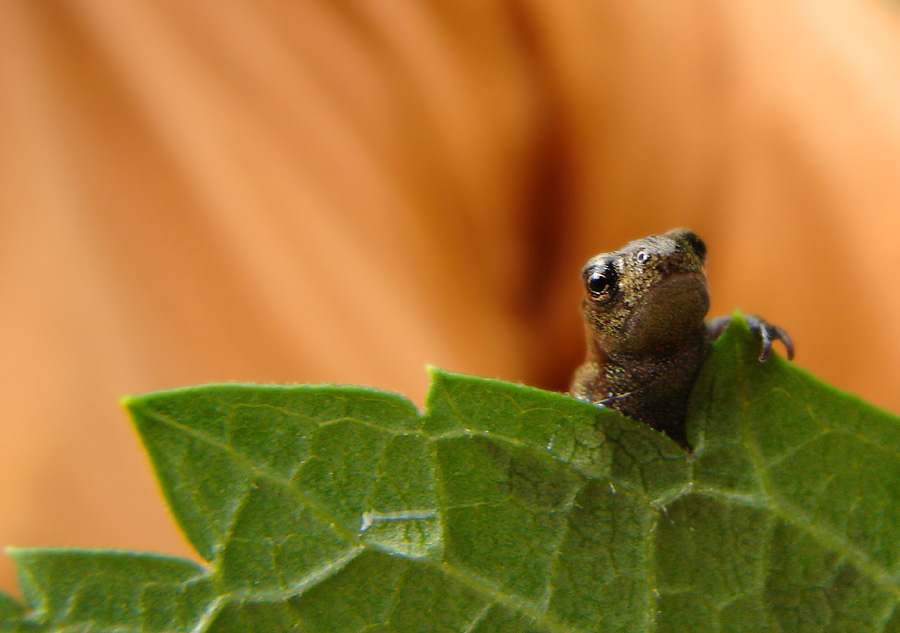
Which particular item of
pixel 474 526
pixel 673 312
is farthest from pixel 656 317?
pixel 474 526

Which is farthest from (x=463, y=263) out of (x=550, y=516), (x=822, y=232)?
(x=550, y=516)

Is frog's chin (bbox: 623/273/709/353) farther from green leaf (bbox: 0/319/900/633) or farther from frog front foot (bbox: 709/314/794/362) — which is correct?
green leaf (bbox: 0/319/900/633)

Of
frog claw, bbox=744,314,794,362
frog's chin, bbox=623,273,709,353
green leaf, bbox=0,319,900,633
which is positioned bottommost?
green leaf, bbox=0,319,900,633

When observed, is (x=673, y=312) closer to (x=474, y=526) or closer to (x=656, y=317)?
(x=656, y=317)

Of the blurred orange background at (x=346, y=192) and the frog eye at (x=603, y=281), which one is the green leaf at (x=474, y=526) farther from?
the blurred orange background at (x=346, y=192)

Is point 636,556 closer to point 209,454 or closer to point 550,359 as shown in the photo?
point 209,454

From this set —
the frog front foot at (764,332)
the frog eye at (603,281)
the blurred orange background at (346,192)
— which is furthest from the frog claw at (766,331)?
the blurred orange background at (346,192)

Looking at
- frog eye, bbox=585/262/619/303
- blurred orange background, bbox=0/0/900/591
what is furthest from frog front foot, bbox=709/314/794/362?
blurred orange background, bbox=0/0/900/591
